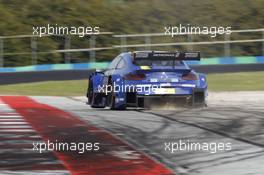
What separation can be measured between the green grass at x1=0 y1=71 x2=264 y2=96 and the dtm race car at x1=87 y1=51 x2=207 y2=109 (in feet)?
28.4

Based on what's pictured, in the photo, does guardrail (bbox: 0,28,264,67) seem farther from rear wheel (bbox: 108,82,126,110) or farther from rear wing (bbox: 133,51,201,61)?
rear wing (bbox: 133,51,201,61)

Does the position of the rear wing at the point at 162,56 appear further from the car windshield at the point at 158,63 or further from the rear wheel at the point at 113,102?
the rear wheel at the point at 113,102

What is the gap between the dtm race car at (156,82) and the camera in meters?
15.4

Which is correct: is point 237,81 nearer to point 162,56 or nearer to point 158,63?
point 158,63

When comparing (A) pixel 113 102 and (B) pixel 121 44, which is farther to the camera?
(B) pixel 121 44

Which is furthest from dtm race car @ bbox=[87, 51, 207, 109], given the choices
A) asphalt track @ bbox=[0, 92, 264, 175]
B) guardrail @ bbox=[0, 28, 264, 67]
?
guardrail @ bbox=[0, 28, 264, 67]

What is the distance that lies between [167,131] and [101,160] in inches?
115

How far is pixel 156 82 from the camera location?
50.4ft

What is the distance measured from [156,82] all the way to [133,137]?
413cm

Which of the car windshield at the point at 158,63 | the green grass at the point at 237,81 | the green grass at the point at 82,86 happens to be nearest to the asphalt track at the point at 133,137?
the car windshield at the point at 158,63

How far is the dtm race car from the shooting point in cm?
1536

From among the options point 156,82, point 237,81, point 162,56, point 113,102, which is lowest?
point 113,102

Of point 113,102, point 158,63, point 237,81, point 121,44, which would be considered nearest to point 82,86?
point 237,81

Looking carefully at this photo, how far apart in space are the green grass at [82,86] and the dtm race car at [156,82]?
8642mm
